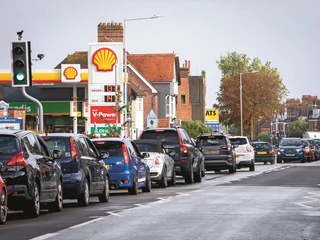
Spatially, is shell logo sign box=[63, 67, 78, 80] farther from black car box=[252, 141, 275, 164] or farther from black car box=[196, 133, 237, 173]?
black car box=[196, 133, 237, 173]

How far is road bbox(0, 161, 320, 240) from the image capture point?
50.2 feet

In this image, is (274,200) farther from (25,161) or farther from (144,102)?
(144,102)

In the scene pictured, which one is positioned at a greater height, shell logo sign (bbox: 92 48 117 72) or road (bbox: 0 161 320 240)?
shell logo sign (bbox: 92 48 117 72)

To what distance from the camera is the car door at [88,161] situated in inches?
922

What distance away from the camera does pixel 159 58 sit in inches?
4213

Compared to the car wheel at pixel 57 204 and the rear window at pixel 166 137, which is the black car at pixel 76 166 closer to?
the car wheel at pixel 57 204

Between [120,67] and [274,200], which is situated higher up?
[120,67]

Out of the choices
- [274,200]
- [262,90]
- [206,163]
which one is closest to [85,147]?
Result: [274,200]

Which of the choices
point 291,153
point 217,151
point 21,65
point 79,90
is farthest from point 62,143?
point 79,90

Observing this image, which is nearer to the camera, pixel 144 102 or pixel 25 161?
pixel 25 161

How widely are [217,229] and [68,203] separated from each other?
9.35m

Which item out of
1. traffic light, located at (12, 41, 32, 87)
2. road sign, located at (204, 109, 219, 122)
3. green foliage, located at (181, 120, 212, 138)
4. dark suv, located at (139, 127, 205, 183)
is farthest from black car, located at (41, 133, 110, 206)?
green foliage, located at (181, 120, 212, 138)

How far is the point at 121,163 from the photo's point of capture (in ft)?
93.2

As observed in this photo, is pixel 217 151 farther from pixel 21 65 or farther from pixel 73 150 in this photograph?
pixel 73 150
